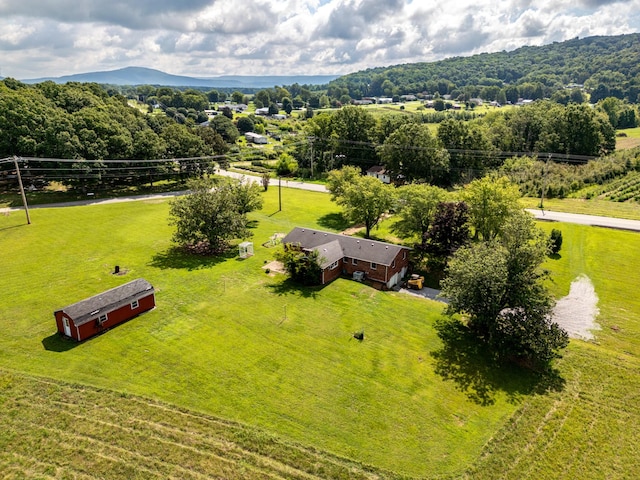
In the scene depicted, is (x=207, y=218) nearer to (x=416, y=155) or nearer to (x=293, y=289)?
(x=293, y=289)

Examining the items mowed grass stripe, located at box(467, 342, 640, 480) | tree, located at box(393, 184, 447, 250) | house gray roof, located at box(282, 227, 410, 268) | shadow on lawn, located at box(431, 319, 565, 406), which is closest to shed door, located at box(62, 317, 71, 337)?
house gray roof, located at box(282, 227, 410, 268)

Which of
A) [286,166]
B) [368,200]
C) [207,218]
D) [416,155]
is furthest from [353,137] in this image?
[207,218]

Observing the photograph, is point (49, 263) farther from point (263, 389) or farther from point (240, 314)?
point (263, 389)

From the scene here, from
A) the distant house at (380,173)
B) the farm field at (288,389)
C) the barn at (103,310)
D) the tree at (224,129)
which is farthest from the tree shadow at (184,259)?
the tree at (224,129)

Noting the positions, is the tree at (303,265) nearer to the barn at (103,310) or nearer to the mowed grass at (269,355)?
the mowed grass at (269,355)

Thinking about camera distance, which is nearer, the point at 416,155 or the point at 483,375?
the point at 483,375
